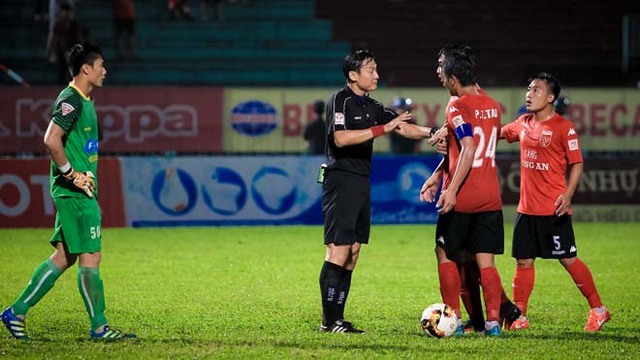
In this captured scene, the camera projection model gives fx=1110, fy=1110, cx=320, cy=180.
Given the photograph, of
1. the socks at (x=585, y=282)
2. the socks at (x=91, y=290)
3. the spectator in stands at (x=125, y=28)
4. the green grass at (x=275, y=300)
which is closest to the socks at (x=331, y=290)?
the green grass at (x=275, y=300)

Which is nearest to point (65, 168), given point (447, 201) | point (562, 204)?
point (447, 201)

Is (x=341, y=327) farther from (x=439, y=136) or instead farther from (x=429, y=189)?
(x=439, y=136)

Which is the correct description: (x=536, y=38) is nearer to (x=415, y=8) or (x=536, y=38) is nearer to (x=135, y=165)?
(x=415, y=8)

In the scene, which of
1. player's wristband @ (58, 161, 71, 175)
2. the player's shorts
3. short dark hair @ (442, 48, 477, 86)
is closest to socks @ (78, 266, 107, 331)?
the player's shorts

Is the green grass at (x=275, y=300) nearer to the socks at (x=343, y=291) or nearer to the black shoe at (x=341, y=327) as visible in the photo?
the black shoe at (x=341, y=327)

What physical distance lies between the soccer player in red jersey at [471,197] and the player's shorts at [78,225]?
2602mm

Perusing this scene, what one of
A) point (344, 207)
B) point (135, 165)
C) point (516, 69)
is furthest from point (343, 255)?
point (516, 69)

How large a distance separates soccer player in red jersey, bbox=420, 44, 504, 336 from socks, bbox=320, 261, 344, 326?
0.82m

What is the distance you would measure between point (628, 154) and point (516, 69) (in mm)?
6483

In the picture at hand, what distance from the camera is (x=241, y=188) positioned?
19344 millimetres

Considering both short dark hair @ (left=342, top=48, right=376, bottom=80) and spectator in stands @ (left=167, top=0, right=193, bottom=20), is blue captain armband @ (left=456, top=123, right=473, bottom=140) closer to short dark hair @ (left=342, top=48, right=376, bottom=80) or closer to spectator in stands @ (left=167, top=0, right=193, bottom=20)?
short dark hair @ (left=342, top=48, right=376, bottom=80)

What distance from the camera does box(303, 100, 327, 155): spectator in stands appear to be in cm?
2064

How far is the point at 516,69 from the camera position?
87.8 ft

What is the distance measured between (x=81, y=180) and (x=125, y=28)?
17.4 meters
